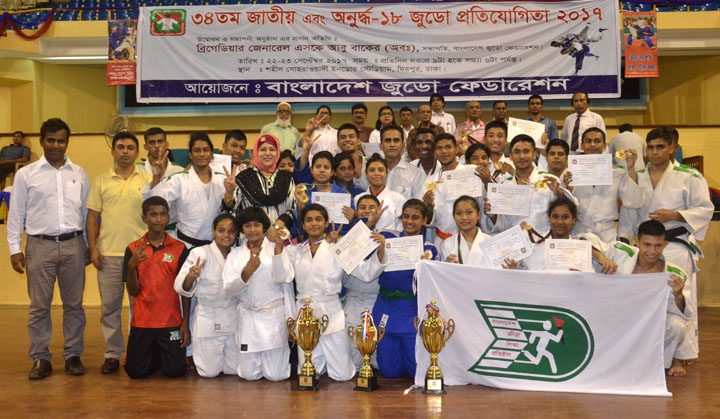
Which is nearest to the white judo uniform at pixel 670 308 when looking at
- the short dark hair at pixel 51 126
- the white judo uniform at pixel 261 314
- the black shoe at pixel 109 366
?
the white judo uniform at pixel 261 314

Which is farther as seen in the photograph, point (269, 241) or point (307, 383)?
point (269, 241)

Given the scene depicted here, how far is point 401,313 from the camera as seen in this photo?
508 centimetres

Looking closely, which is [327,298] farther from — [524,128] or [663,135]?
[663,135]

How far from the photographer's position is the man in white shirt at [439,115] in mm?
8766

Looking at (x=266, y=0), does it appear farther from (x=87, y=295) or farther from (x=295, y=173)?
(x=295, y=173)

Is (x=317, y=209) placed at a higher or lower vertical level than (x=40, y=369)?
higher

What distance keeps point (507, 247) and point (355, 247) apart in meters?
1.08

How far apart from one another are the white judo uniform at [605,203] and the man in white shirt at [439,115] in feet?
10.9

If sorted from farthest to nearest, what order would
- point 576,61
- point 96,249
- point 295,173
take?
1. point 576,61
2. point 295,173
3. point 96,249

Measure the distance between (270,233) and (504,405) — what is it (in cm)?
203

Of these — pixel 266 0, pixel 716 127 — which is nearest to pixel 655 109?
pixel 716 127

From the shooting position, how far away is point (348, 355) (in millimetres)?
5047

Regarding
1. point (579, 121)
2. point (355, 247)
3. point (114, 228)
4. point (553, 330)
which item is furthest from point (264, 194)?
point (579, 121)

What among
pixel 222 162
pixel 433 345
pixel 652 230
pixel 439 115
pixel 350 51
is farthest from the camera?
pixel 350 51
